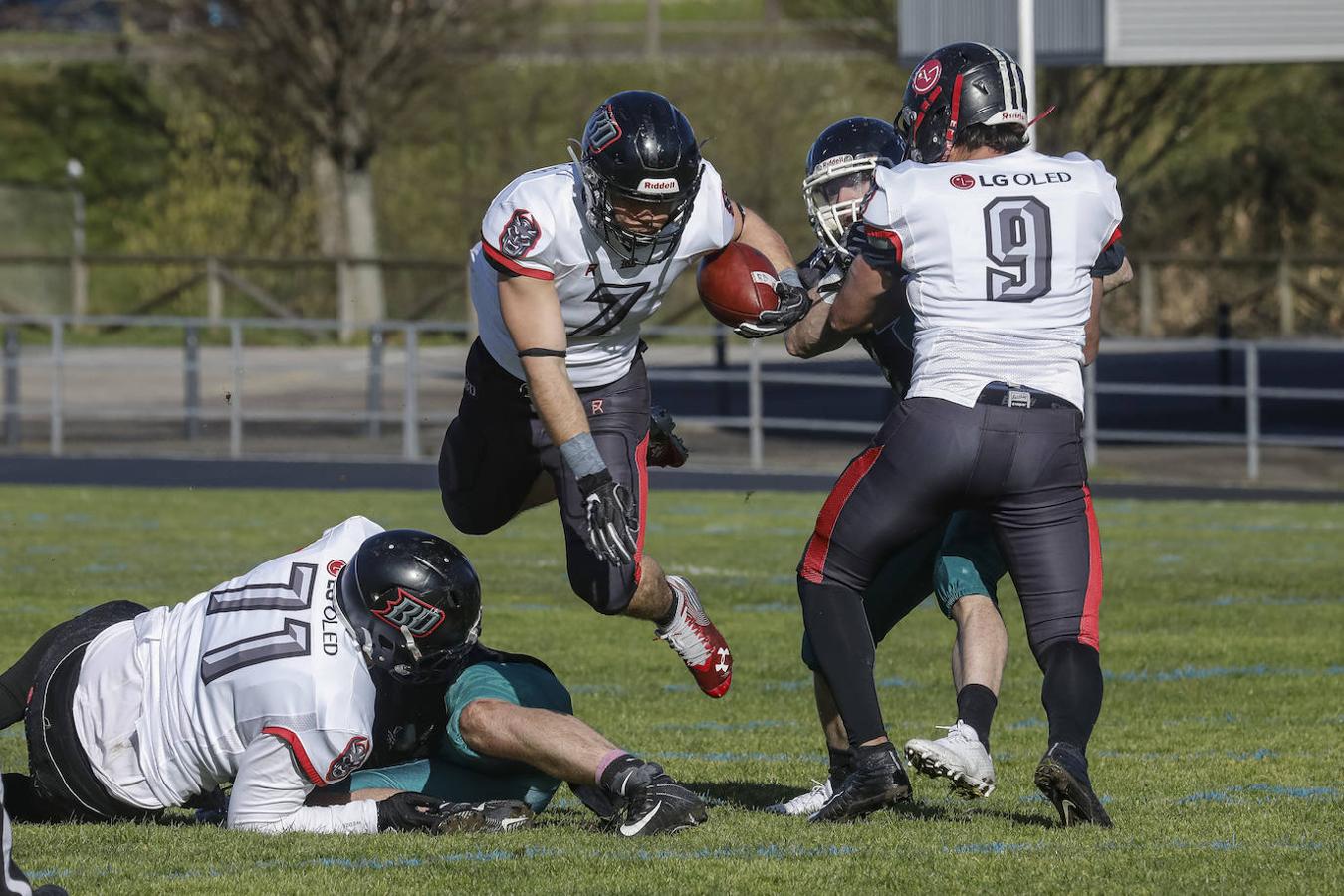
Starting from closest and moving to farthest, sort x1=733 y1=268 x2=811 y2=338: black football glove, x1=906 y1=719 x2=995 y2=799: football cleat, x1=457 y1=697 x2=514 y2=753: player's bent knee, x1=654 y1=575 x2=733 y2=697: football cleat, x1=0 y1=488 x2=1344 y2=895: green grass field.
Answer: x1=0 y1=488 x2=1344 y2=895: green grass field < x1=906 y1=719 x2=995 y2=799: football cleat < x1=457 y1=697 x2=514 y2=753: player's bent knee < x1=733 y1=268 x2=811 y2=338: black football glove < x1=654 y1=575 x2=733 y2=697: football cleat

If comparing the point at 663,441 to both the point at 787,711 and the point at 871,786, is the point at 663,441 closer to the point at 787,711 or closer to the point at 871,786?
the point at 787,711

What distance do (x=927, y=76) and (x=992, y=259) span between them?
0.53m

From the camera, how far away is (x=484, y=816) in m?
4.70

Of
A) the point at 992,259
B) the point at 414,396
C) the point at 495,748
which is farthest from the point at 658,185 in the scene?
the point at 414,396

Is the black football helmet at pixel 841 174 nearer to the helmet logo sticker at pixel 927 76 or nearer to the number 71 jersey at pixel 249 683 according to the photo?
the helmet logo sticker at pixel 927 76

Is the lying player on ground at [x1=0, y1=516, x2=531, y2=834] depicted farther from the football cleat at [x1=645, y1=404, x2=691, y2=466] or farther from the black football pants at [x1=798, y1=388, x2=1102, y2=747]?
the football cleat at [x1=645, y1=404, x2=691, y2=466]

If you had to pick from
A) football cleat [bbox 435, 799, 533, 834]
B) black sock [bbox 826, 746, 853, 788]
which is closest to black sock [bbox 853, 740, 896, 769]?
black sock [bbox 826, 746, 853, 788]

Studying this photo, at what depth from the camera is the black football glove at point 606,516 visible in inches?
200

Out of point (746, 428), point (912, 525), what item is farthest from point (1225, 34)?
point (912, 525)

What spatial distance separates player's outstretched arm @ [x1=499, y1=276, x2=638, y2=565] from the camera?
16.7 feet

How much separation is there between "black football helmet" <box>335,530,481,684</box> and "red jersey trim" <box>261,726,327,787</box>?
243mm

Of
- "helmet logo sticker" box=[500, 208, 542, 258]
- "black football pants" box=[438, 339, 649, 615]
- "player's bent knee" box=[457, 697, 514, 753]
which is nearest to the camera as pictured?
"player's bent knee" box=[457, 697, 514, 753]

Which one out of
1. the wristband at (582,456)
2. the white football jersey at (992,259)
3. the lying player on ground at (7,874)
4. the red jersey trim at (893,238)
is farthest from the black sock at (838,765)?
the lying player on ground at (7,874)

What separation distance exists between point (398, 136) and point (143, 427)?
38.0 ft
